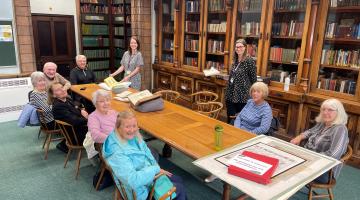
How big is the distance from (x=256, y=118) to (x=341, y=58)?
160cm

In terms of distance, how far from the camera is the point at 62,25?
23.2 ft

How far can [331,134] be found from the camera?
8.00 ft

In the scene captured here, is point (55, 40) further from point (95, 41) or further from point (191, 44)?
point (191, 44)

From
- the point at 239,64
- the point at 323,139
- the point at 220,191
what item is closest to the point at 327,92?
the point at 239,64

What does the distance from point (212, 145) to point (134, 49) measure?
3100 mm

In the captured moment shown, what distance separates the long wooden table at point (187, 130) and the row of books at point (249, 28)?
6.54 ft

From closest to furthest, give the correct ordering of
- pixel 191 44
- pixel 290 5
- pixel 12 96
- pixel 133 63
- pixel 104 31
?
pixel 290 5 < pixel 12 96 < pixel 133 63 < pixel 191 44 < pixel 104 31

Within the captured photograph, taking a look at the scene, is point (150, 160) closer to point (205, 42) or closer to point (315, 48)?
point (315, 48)

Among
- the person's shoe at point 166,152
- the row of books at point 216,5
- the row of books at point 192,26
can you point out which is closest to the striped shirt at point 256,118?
the person's shoe at point 166,152

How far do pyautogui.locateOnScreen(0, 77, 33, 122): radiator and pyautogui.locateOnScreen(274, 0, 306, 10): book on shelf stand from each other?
430cm

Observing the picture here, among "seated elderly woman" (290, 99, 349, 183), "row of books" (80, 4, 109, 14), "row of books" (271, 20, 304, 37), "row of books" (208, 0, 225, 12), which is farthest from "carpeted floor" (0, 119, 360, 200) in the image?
"row of books" (80, 4, 109, 14)

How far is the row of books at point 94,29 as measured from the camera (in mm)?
7434

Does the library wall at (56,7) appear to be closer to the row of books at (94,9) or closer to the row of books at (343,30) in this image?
the row of books at (94,9)

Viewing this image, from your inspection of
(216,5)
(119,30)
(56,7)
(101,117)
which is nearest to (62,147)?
(101,117)
